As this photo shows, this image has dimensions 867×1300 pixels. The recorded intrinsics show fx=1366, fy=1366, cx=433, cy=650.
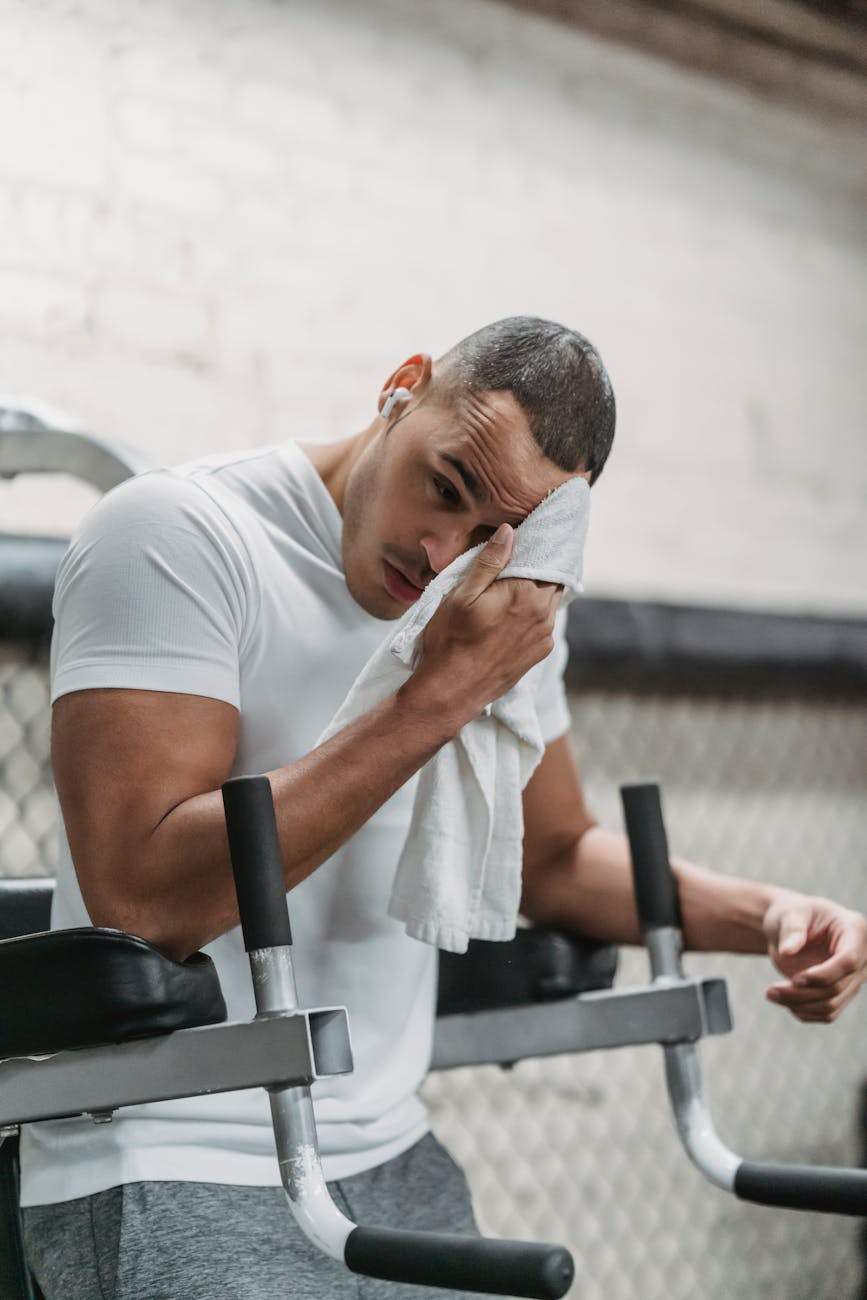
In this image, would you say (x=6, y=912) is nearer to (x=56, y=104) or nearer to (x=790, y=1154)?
(x=56, y=104)

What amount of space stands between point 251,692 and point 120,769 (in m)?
0.17

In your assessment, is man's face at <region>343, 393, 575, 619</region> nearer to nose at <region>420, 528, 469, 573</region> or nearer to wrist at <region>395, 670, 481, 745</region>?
nose at <region>420, 528, 469, 573</region>

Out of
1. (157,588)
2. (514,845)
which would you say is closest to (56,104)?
(157,588)

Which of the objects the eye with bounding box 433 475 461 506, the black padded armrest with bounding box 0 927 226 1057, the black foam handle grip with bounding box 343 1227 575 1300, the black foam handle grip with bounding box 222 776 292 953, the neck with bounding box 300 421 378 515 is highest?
the neck with bounding box 300 421 378 515

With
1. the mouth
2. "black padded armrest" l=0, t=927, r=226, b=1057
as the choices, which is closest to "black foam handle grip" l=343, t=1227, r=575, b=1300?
"black padded armrest" l=0, t=927, r=226, b=1057

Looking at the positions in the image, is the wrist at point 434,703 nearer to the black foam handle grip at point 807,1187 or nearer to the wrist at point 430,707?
the wrist at point 430,707

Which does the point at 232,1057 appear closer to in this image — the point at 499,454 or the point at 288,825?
the point at 288,825

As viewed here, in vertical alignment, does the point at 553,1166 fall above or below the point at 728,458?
below

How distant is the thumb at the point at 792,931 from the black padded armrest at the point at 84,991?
1.78 ft

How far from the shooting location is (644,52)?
2318mm

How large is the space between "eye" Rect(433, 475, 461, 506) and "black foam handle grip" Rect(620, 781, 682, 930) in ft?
1.15

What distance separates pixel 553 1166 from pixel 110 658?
1290 mm

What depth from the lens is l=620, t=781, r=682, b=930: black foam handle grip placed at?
49.3 inches

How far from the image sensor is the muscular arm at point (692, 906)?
44.6 inches
